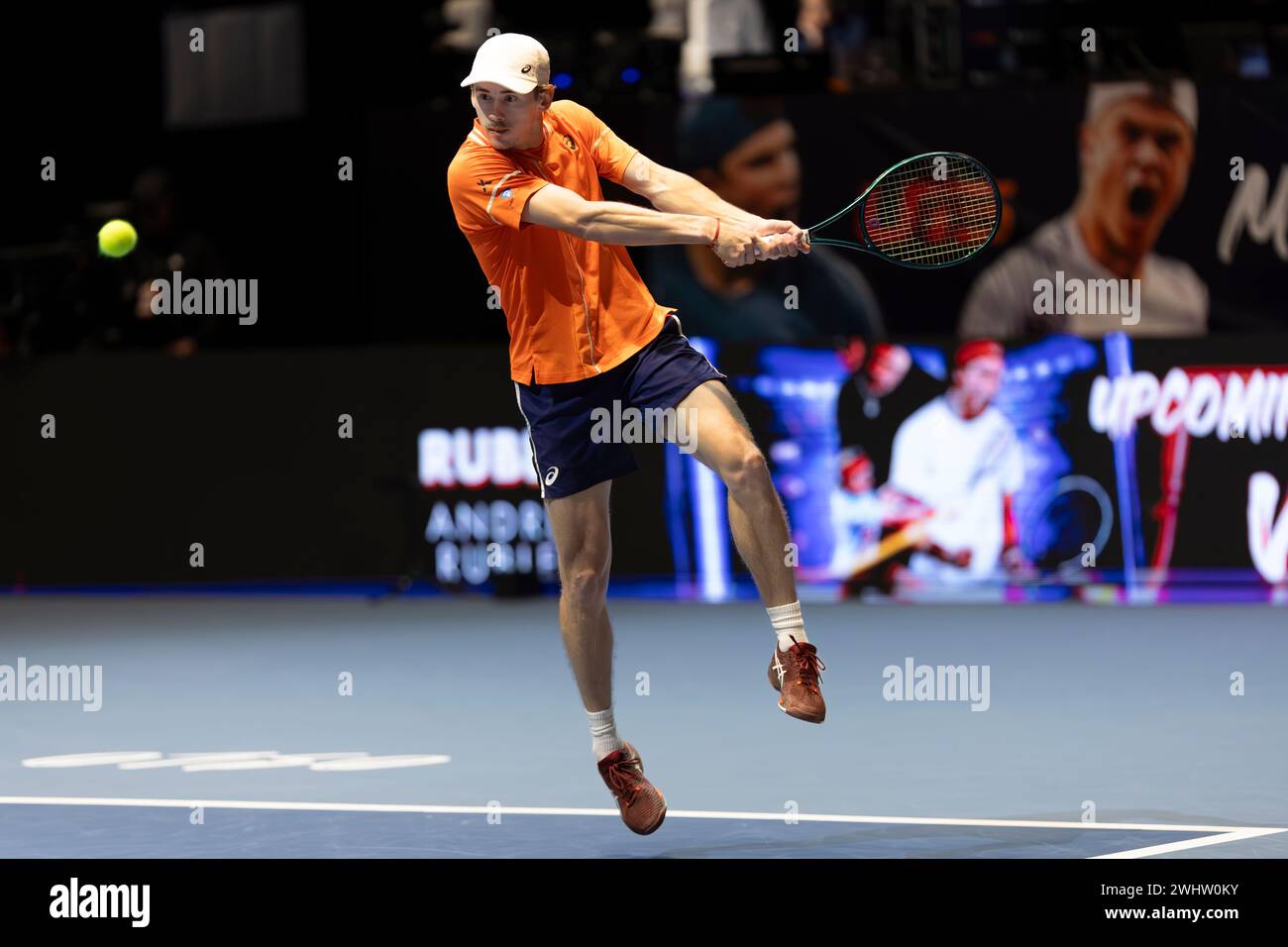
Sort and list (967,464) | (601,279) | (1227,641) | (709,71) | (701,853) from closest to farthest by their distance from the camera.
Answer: (701,853)
(601,279)
(1227,641)
(967,464)
(709,71)

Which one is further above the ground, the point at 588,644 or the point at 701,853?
the point at 588,644

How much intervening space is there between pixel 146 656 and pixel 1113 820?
674cm

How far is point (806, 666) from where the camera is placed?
635 centimetres

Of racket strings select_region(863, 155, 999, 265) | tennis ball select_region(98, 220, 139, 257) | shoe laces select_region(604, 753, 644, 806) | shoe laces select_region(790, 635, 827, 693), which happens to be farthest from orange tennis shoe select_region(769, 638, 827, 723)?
tennis ball select_region(98, 220, 139, 257)

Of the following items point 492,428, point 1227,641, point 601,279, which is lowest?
point 1227,641

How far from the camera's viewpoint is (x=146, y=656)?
11.8 meters

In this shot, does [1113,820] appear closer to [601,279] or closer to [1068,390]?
[601,279]

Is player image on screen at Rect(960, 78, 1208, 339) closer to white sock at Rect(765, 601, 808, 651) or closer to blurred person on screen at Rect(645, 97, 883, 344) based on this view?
blurred person on screen at Rect(645, 97, 883, 344)

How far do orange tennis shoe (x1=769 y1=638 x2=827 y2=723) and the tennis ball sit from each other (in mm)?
9928

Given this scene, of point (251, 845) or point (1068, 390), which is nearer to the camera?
point (251, 845)

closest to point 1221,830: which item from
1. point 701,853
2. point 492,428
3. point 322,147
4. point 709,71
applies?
point 701,853

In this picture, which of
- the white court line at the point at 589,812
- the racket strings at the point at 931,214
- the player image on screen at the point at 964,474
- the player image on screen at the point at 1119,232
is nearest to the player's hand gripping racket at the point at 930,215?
the racket strings at the point at 931,214

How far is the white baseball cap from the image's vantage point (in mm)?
6281

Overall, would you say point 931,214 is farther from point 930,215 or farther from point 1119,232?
point 1119,232
